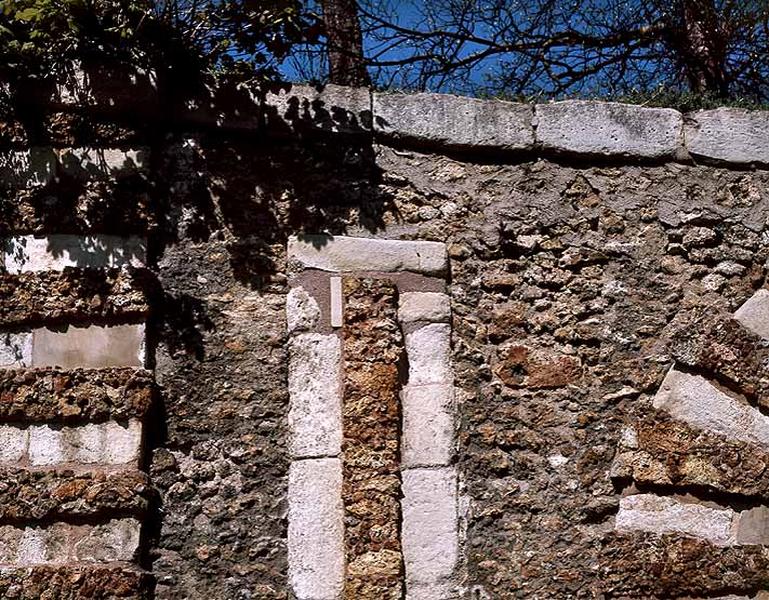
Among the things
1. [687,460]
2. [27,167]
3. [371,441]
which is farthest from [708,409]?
[27,167]

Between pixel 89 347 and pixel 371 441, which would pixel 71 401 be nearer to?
pixel 89 347

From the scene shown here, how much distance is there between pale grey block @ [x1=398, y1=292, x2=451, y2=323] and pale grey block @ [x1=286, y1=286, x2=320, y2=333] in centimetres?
30

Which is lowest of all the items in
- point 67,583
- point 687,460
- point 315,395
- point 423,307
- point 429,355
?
point 67,583

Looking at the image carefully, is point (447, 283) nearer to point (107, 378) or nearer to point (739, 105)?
point (107, 378)

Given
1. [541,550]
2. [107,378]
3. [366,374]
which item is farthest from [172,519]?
[541,550]

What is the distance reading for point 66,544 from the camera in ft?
10.8

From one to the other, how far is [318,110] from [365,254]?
1.77 feet

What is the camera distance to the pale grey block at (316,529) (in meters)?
3.42

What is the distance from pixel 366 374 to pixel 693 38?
12.8 feet

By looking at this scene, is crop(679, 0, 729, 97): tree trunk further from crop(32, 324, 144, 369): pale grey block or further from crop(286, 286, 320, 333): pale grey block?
crop(32, 324, 144, 369): pale grey block

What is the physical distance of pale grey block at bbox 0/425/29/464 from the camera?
11.0ft

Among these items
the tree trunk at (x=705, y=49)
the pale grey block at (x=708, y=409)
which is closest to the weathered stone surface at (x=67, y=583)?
the pale grey block at (x=708, y=409)

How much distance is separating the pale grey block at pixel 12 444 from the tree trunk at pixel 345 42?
3.06 m

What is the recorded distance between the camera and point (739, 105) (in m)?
4.31
